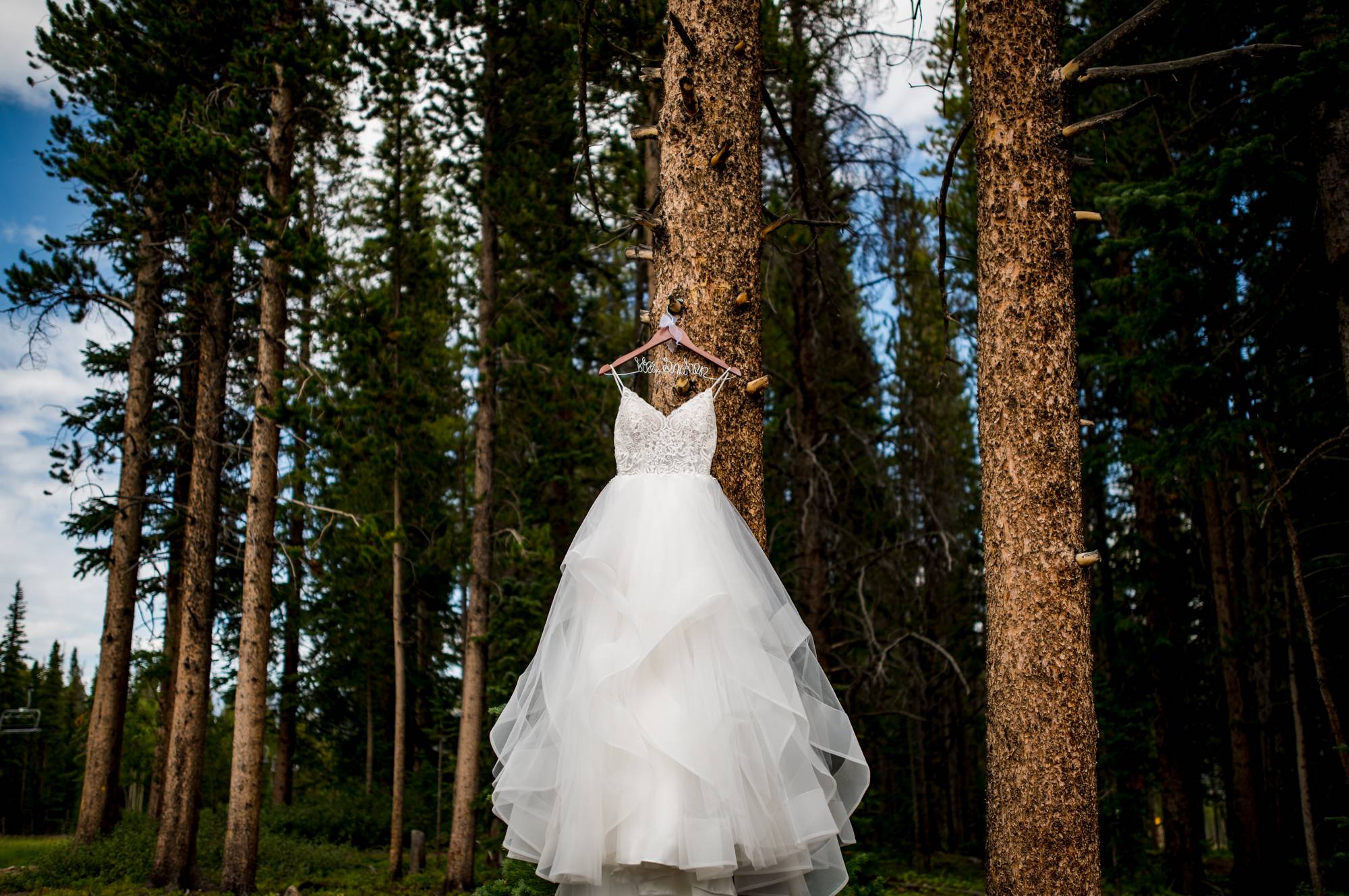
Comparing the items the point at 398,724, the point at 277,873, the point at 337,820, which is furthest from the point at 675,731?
the point at 337,820

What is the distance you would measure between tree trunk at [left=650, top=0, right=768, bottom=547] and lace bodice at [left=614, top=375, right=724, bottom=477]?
270 mm

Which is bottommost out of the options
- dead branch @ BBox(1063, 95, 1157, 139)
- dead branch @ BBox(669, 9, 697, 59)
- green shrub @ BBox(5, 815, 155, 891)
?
green shrub @ BBox(5, 815, 155, 891)

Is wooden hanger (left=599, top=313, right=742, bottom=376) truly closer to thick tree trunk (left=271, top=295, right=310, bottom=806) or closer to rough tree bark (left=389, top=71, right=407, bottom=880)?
rough tree bark (left=389, top=71, right=407, bottom=880)

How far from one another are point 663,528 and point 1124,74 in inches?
104

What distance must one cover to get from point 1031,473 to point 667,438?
5.09 ft

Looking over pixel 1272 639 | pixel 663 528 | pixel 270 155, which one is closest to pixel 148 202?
pixel 270 155

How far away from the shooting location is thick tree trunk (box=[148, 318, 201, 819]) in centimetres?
1362

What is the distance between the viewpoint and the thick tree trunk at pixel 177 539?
1362cm

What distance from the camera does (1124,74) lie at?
3.63 m

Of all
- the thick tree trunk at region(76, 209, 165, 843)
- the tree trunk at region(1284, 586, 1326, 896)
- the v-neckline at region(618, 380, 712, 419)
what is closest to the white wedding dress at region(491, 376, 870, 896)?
the v-neckline at region(618, 380, 712, 419)

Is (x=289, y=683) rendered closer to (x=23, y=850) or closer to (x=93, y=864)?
(x=23, y=850)

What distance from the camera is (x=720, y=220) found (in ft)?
12.4

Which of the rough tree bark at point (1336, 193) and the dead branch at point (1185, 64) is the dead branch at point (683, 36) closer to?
the dead branch at point (1185, 64)

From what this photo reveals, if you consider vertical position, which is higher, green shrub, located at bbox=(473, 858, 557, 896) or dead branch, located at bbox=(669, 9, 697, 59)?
dead branch, located at bbox=(669, 9, 697, 59)
